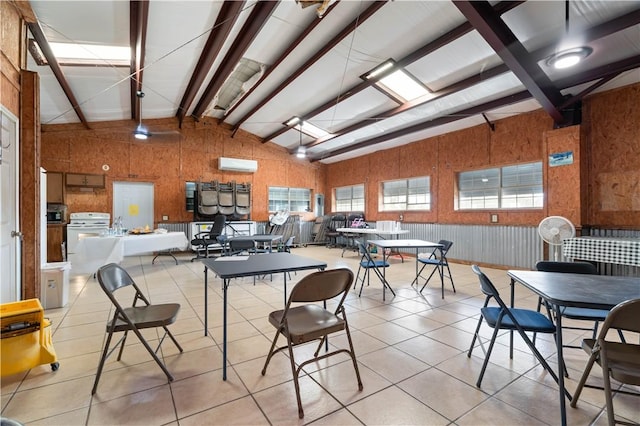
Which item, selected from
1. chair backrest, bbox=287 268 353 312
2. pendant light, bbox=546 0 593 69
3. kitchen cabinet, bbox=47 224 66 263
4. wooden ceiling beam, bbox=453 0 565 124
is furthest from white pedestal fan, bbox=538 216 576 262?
kitchen cabinet, bbox=47 224 66 263

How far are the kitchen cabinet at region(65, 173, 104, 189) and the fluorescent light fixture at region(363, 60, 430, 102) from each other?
7.21 metres

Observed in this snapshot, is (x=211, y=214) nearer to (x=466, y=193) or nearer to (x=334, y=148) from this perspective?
(x=334, y=148)

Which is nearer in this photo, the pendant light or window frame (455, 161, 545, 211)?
the pendant light

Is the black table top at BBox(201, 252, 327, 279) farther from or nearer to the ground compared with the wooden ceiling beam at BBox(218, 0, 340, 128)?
nearer to the ground

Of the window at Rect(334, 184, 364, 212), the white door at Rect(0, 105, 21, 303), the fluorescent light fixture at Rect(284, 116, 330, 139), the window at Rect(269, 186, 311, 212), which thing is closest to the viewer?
the white door at Rect(0, 105, 21, 303)

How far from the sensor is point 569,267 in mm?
2533

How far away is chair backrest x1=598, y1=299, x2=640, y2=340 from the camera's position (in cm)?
135

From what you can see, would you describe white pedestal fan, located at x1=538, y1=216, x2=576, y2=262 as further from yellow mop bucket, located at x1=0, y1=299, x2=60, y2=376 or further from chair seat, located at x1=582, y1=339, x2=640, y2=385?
yellow mop bucket, located at x1=0, y1=299, x2=60, y2=376

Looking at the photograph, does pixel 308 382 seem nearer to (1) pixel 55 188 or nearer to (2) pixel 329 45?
(2) pixel 329 45

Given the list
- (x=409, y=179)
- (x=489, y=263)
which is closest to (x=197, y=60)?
(x=409, y=179)

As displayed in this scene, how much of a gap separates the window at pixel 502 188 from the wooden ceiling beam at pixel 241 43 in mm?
5592

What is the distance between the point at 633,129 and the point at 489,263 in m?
3.27

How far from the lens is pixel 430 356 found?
2.34 metres

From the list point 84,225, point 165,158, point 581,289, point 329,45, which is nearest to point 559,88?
point 329,45
